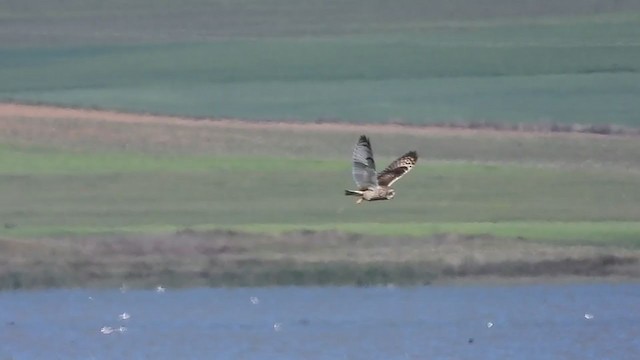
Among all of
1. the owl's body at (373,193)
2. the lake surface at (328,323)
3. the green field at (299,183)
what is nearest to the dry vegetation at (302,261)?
the lake surface at (328,323)

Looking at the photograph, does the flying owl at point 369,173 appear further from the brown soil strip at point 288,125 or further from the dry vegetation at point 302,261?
the brown soil strip at point 288,125

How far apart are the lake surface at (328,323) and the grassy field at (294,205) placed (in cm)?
37

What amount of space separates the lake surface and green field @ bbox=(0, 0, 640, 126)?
8.48m

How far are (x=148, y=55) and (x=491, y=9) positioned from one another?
597cm

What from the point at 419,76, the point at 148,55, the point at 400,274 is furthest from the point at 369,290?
the point at 148,55

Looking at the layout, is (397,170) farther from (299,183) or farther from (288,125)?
(288,125)

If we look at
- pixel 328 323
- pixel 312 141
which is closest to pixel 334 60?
pixel 312 141

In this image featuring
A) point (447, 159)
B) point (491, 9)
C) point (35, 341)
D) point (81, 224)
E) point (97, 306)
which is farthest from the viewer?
point (491, 9)

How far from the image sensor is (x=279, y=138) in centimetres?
2920

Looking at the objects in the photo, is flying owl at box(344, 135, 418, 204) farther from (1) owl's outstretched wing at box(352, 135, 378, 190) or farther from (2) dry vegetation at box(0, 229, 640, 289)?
(2) dry vegetation at box(0, 229, 640, 289)

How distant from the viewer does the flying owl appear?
51.7 feet

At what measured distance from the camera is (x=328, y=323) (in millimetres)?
20125

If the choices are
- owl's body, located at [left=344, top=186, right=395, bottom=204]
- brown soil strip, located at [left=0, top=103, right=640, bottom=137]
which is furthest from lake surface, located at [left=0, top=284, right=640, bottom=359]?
brown soil strip, located at [left=0, top=103, right=640, bottom=137]

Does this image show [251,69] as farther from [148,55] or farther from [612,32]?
[612,32]
